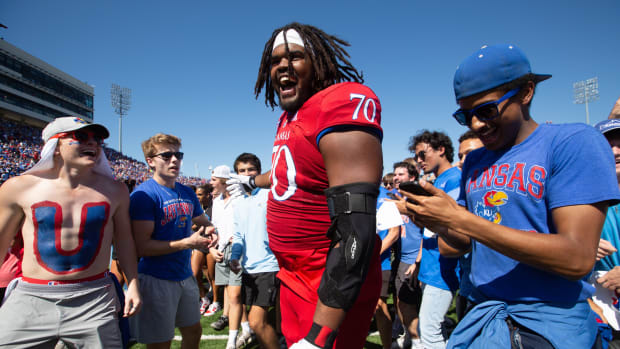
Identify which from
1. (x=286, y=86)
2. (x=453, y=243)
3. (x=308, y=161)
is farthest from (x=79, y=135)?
(x=453, y=243)

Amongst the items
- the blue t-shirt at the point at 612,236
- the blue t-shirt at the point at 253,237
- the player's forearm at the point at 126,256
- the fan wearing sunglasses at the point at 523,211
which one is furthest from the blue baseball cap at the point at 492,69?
the blue t-shirt at the point at 253,237

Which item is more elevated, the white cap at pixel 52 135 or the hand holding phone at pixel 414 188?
the white cap at pixel 52 135

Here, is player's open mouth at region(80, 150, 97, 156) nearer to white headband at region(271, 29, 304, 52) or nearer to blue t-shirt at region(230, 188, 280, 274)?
white headband at region(271, 29, 304, 52)

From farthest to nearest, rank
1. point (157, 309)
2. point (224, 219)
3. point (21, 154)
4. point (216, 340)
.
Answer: point (21, 154), point (224, 219), point (216, 340), point (157, 309)

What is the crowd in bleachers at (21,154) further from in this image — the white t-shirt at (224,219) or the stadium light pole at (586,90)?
the stadium light pole at (586,90)

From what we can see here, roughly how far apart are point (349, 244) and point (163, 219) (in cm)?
264

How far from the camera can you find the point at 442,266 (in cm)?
362

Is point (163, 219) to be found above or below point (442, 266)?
above

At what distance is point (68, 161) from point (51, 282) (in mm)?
917

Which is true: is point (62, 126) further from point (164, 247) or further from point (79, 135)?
point (164, 247)

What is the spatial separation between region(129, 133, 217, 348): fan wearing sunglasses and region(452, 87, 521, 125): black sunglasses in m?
2.60

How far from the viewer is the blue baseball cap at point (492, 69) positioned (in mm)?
1363

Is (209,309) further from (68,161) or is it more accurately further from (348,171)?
(348,171)

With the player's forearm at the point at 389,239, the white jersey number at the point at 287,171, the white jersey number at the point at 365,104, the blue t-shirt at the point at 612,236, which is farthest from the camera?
the player's forearm at the point at 389,239
